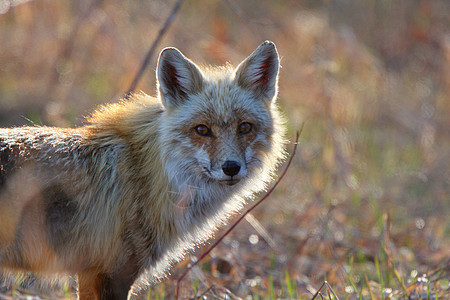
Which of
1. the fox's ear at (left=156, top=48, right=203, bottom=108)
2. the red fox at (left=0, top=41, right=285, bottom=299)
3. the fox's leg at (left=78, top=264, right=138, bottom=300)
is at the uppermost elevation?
the fox's ear at (left=156, top=48, right=203, bottom=108)

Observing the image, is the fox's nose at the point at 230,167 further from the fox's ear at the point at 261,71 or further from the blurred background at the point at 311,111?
the blurred background at the point at 311,111

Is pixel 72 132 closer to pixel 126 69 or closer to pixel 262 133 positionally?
pixel 262 133

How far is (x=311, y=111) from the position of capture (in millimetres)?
8047

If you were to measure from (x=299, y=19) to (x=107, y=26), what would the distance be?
3.26 metres

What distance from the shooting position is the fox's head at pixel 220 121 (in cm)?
364

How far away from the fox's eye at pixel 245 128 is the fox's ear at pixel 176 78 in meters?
0.45

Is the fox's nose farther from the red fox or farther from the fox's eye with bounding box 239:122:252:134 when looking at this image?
the fox's eye with bounding box 239:122:252:134

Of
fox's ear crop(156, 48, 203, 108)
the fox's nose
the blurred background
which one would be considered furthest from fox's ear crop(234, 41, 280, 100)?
the blurred background

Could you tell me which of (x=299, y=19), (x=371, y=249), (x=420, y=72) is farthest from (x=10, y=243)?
(x=420, y=72)

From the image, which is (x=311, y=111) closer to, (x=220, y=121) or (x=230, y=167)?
(x=220, y=121)

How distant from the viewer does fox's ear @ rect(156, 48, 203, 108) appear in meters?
3.82

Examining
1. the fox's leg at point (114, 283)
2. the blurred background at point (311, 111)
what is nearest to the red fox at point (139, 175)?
the fox's leg at point (114, 283)

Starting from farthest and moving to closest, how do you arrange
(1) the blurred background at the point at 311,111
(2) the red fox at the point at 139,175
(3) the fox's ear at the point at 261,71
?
(1) the blurred background at the point at 311,111 → (3) the fox's ear at the point at 261,71 → (2) the red fox at the point at 139,175

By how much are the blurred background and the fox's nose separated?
4.65 ft
